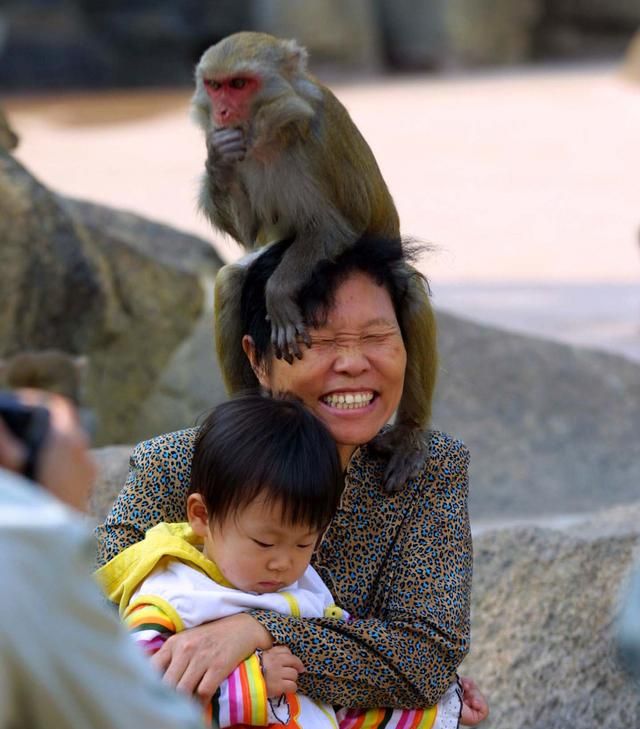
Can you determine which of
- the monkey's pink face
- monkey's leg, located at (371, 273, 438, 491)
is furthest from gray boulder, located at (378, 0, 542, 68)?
monkey's leg, located at (371, 273, 438, 491)

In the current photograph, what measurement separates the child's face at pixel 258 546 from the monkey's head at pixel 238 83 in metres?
1.46

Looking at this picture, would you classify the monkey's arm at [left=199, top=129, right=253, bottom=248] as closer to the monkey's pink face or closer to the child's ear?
the monkey's pink face

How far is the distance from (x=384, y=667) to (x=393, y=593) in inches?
6.6

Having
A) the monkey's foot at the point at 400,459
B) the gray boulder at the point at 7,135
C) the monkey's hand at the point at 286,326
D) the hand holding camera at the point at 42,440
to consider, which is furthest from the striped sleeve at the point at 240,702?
the gray boulder at the point at 7,135

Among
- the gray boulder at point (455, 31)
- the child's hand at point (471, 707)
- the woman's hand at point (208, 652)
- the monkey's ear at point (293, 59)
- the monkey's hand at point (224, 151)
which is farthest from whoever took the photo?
the gray boulder at point (455, 31)

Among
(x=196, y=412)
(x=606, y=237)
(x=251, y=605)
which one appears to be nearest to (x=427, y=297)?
(x=251, y=605)

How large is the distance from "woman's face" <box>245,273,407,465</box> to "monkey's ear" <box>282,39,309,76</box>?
119cm

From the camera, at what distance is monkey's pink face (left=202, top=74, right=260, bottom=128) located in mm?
3641

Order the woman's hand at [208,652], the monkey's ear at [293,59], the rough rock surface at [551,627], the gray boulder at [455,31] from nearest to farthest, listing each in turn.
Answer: the woman's hand at [208,652], the rough rock surface at [551,627], the monkey's ear at [293,59], the gray boulder at [455,31]

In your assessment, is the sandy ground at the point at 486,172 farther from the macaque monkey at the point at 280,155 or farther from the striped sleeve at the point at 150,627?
the striped sleeve at the point at 150,627

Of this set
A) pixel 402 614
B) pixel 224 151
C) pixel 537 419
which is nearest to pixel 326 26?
pixel 537 419

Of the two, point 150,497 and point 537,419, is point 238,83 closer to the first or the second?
point 150,497

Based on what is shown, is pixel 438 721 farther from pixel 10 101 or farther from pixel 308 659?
pixel 10 101

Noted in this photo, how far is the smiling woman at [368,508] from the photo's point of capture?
256 centimetres
